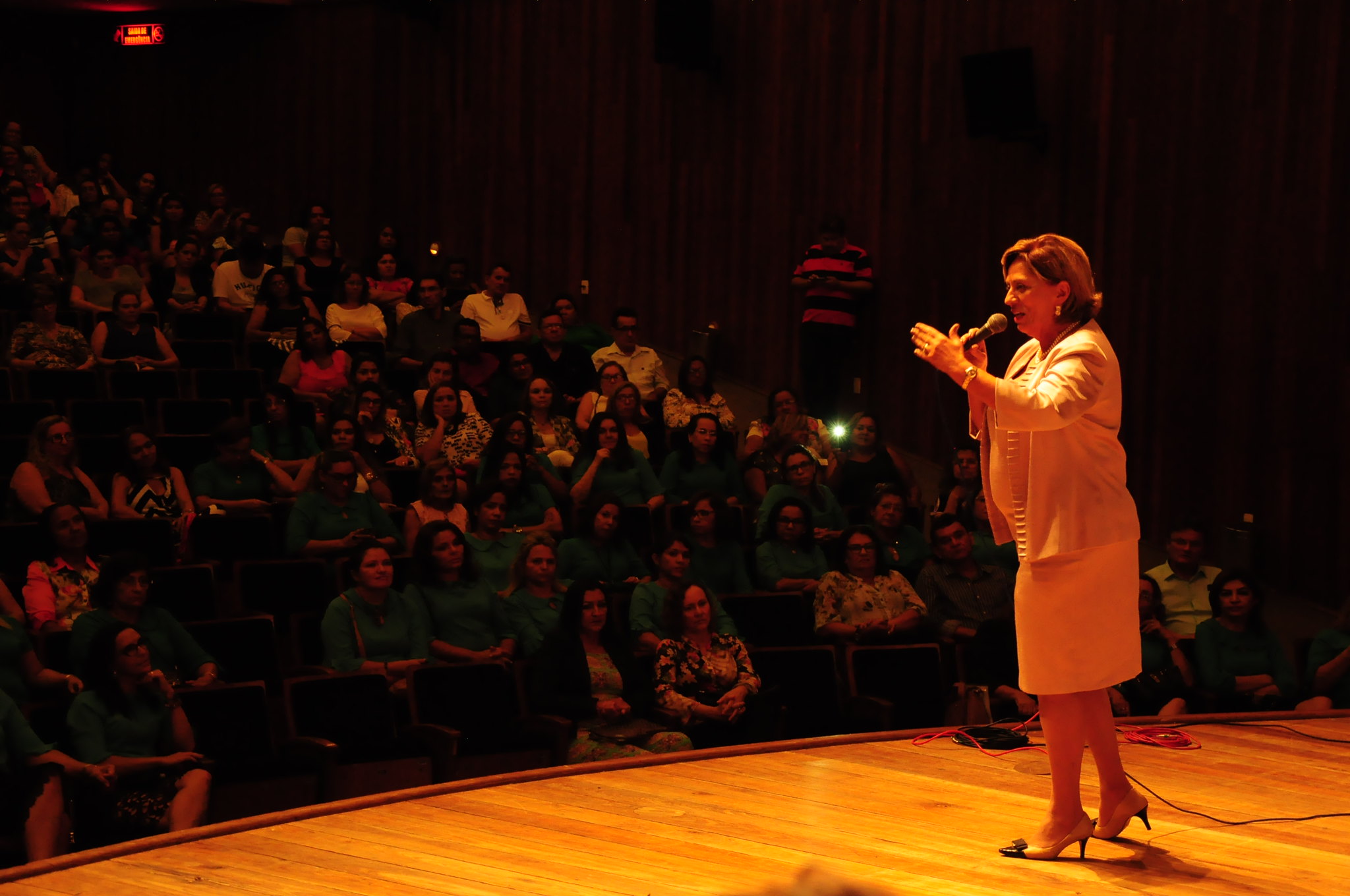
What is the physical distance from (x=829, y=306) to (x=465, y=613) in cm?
321

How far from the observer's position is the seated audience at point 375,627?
13.2 feet

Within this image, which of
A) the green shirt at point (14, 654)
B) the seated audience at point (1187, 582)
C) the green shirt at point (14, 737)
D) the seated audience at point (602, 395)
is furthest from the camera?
the seated audience at point (602, 395)

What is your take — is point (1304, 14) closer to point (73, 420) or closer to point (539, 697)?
point (539, 697)

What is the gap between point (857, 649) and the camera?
13.9 ft

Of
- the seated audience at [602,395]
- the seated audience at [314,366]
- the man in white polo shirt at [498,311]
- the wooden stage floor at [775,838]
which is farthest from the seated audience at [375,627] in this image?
the man in white polo shirt at [498,311]

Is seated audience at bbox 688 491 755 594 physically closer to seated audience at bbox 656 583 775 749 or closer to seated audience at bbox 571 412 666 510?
seated audience at bbox 571 412 666 510

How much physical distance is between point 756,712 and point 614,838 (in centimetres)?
148

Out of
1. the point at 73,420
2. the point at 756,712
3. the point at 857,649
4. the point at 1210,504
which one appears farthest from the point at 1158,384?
the point at 73,420

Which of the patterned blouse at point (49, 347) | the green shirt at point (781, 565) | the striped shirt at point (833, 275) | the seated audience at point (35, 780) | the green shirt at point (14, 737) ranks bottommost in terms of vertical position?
the seated audience at point (35, 780)

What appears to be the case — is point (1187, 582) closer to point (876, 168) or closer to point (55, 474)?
point (876, 168)

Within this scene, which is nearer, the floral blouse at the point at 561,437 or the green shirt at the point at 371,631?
the green shirt at the point at 371,631

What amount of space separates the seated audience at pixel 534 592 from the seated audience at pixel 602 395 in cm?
160

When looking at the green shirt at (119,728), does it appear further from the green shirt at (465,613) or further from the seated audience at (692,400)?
the seated audience at (692,400)

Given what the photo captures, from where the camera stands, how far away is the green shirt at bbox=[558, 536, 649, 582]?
15.6 feet
